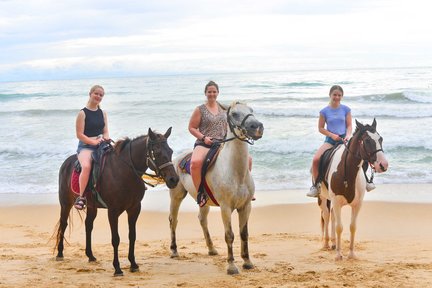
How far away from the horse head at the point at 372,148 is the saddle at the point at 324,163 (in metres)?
0.77

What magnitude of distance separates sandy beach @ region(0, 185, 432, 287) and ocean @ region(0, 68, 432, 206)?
6.70 feet

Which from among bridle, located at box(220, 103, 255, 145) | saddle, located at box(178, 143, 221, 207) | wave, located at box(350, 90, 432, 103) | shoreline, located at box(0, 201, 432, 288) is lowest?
shoreline, located at box(0, 201, 432, 288)

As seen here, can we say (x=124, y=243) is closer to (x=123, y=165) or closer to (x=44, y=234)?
(x=44, y=234)

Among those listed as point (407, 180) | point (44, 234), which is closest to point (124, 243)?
point (44, 234)

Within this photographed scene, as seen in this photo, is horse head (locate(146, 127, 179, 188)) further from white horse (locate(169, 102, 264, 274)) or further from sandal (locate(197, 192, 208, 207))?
sandal (locate(197, 192, 208, 207))

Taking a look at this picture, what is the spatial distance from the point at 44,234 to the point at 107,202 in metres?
3.48

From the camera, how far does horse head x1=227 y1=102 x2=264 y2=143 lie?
6.13 m

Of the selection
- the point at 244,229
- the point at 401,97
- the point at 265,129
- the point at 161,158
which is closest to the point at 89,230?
the point at 161,158

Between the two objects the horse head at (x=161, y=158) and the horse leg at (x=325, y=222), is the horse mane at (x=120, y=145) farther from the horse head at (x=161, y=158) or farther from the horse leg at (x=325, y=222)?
the horse leg at (x=325, y=222)

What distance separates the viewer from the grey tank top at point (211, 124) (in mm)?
7395

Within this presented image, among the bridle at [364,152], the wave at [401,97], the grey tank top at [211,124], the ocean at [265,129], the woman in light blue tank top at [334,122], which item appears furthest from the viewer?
the wave at [401,97]

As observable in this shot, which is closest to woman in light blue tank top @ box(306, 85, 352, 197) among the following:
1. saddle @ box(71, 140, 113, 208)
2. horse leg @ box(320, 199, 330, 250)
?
horse leg @ box(320, 199, 330, 250)

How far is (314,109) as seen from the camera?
1145 inches

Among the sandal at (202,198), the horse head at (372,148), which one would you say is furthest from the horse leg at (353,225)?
the sandal at (202,198)
